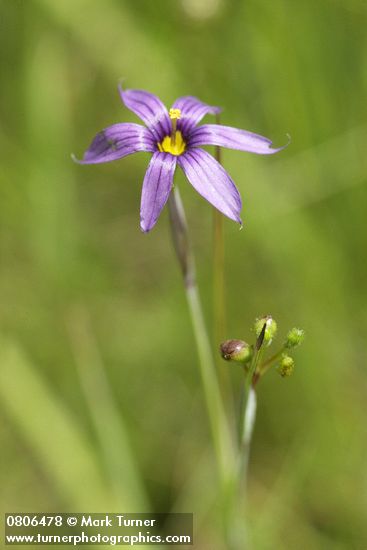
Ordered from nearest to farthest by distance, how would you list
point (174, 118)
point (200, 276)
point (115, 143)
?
point (115, 143) < point (174, 118) < point (200, 276)

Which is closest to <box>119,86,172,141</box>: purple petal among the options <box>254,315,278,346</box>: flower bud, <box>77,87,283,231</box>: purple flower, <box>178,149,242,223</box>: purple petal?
<box>77,87,283,231</box>: purple flower

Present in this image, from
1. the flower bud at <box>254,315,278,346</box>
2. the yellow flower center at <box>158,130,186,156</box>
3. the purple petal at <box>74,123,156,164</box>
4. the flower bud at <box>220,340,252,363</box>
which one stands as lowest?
the flower bud at <box>220,340,252,363</box>

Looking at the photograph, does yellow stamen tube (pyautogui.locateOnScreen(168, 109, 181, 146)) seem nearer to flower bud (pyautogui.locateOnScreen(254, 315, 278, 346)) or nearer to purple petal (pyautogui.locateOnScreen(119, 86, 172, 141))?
purple petal (pyautogui.locateOnScreen(119, 86, 172, 141))

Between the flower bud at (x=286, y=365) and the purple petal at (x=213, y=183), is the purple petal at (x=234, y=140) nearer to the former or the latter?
the purple petal at (x=213, y=183)

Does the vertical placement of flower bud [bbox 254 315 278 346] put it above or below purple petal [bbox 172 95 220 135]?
below

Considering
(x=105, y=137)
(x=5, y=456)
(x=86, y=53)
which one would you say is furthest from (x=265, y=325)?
(x=86, y=53)

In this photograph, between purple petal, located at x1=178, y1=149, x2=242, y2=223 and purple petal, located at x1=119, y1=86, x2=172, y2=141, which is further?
purple petal, located at x1=119, y1=86, x2=172, y2=141

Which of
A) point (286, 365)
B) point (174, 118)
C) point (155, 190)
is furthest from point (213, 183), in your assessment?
point (286, 365)

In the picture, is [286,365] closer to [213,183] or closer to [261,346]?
[261,346]
